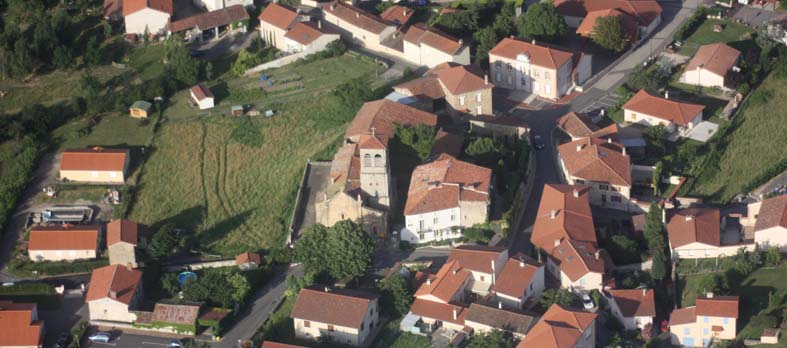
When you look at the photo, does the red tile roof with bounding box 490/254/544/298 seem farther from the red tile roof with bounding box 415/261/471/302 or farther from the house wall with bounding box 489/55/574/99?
the house wall with bounding box 489/55/574/99

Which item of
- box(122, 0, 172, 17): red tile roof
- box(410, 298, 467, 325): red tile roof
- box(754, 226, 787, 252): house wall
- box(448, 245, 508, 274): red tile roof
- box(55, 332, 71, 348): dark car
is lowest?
box(55, 332, 71, 348): dark car

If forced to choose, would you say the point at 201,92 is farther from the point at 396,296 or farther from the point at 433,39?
the point at 396,296

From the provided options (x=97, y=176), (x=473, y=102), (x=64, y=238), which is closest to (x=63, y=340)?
(x=64, y=238)

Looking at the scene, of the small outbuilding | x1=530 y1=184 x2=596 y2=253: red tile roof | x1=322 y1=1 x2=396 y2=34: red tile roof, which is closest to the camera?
x1=530 y1=184 x2=596 y2=253: red tile roof

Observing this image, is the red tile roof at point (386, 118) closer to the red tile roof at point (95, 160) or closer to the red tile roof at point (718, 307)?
the red tile roof at point (95, 160)

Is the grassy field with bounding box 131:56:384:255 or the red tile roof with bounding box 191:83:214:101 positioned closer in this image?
the grassy field with bounding box 131:56:384:255

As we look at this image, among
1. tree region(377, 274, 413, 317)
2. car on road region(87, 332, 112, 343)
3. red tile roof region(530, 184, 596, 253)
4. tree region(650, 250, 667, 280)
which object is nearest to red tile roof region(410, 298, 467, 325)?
tree region(377, 274, 413, 317)

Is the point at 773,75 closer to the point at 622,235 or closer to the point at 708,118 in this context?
the point at 708,118

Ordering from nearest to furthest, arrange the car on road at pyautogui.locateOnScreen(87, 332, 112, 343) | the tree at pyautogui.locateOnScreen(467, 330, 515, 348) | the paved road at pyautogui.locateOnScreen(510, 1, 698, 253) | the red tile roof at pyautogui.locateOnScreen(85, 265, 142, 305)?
1. the tree at pyautogui.locateOnScreen(467, 330, 515, 348)
2. the car on road at pyautogui.locateOnScreen(87, 332, 112, 343)
3. the red tile roof at pyautogui.locateOnScreen(85, 265, 142, 305)
4. the paved road at pyautogui.locateOnScreen(510, 1, 698, 253)
